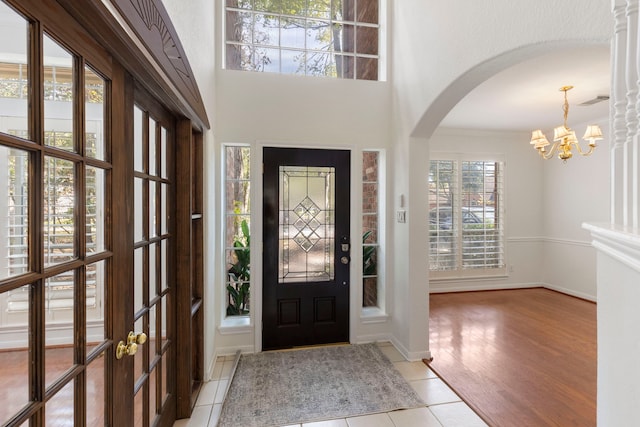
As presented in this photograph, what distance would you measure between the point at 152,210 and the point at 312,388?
1852mm

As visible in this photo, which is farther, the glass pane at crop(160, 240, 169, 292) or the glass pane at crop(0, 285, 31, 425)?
the glass pane at crop(160, 240, 169, 292)

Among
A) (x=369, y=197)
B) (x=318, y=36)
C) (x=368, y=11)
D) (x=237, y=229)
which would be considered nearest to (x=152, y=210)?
(x=237, y=229)

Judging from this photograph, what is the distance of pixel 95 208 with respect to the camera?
1.11 m

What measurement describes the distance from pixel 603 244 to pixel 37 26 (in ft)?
5.76

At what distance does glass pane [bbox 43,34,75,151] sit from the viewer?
836 mm

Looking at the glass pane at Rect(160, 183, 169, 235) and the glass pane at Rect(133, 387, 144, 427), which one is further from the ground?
the glass pane at Rect(160, 183, 169, 235)

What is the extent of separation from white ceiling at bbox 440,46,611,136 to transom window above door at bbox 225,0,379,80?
1.40 metres

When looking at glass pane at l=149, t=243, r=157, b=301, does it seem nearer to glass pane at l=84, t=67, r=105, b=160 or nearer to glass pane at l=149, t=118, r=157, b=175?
glass pane at l=149, t=118, r=157, b=175

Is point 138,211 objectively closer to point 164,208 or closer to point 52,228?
point 164,208

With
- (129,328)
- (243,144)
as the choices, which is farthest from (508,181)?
(129,328)

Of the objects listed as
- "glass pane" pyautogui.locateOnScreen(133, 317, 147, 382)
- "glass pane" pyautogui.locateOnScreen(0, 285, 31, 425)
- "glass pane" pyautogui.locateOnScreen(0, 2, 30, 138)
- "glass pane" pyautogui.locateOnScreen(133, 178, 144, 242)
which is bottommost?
"glass pane" pyautogui.locateOnScreen(133, 317, 147, 382)

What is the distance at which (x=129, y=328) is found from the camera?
1298 millimetres

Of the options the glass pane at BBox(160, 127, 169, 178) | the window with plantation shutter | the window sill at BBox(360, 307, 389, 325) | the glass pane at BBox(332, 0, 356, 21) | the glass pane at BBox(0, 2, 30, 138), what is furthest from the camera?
the window with plantation shutter

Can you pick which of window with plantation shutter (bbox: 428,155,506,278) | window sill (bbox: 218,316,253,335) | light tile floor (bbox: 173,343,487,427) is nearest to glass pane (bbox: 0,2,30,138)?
light tile floor (bbox: 173,343,487,427)
